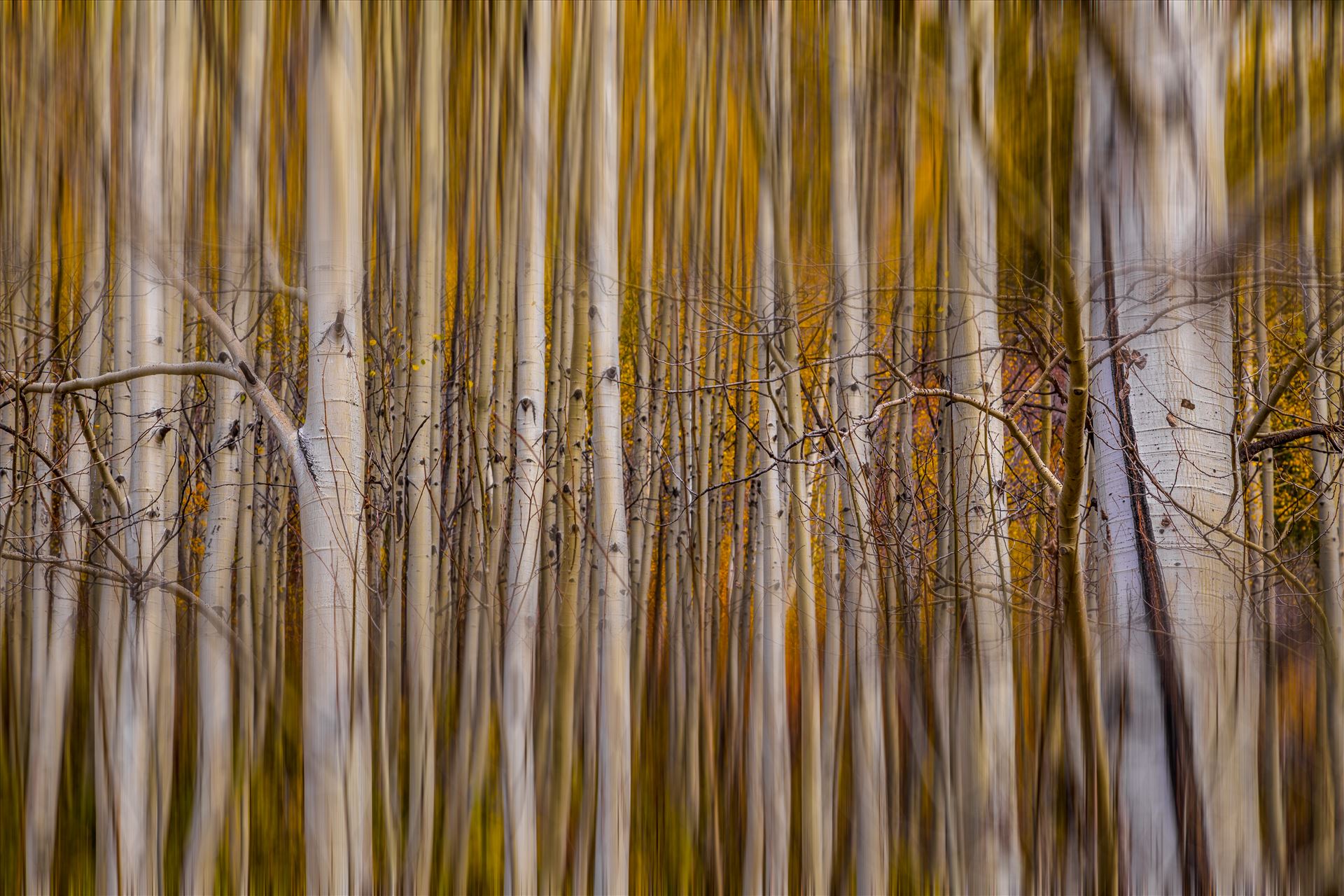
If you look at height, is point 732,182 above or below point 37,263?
above

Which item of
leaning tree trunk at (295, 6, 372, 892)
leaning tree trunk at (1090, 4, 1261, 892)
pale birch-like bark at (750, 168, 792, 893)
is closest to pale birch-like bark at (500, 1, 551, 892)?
leaning tree trunk at (295, 6, 372, 892)

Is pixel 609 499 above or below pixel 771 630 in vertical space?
above

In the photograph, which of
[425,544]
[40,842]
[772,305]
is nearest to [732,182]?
[772,305]

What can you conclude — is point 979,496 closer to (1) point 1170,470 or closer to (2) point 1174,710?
(1) point 1170,470

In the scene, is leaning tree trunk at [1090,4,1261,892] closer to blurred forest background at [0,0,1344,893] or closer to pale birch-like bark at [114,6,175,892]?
blurred forest background at [0,0,1344,893]

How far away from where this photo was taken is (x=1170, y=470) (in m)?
2.62

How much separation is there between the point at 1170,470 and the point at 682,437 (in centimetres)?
267

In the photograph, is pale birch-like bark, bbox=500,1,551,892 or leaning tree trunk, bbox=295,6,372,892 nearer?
leaning tree trunk, bbox=295,6,372,892

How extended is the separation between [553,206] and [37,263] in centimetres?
232

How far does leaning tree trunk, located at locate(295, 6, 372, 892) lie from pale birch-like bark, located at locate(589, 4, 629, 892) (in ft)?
2.74

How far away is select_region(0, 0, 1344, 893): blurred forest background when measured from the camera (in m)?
2.71

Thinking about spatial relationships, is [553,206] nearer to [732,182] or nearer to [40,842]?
[732,182]

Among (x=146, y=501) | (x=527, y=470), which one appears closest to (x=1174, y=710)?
(x=527, y=470)

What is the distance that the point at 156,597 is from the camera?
366cm
